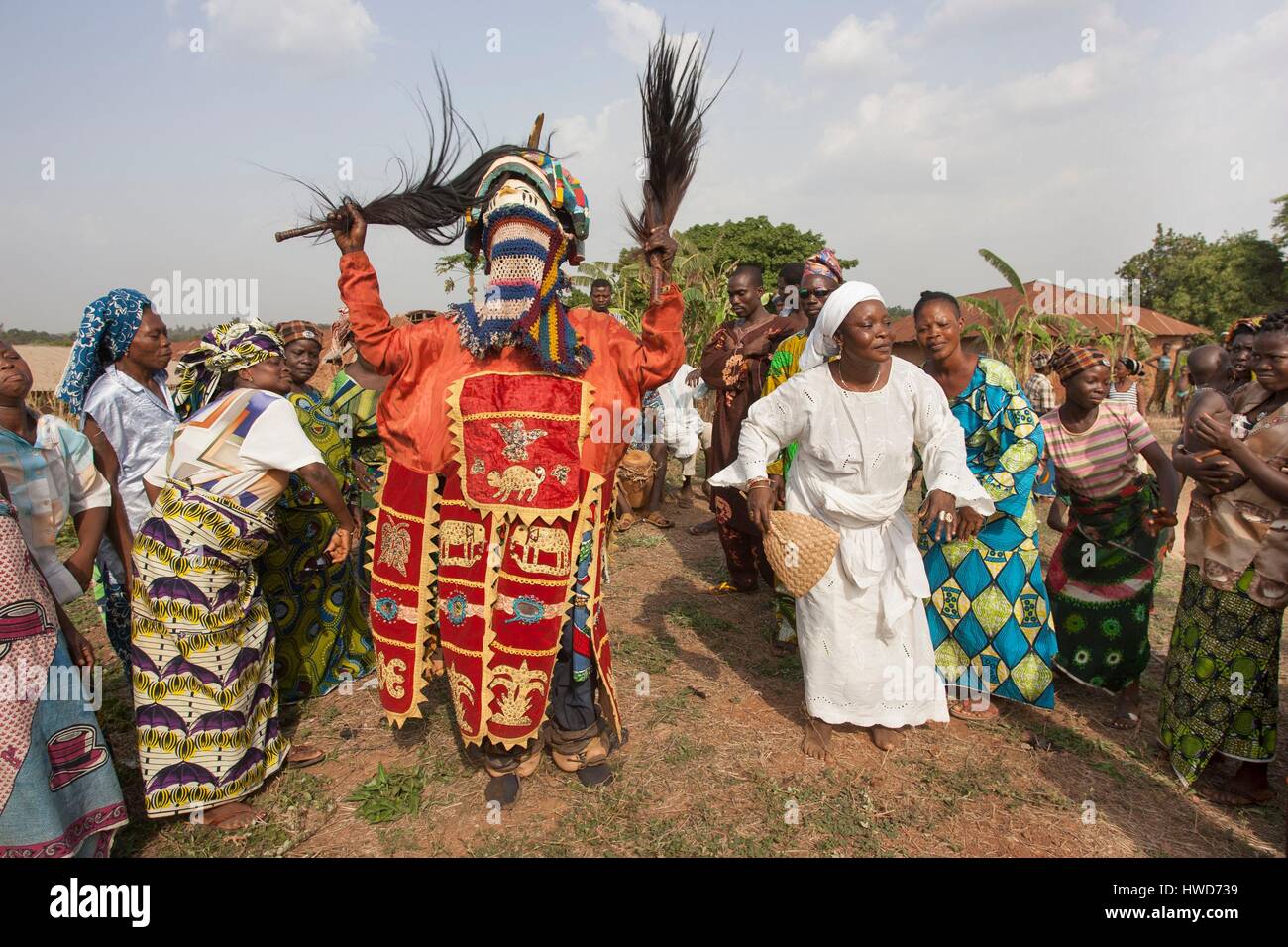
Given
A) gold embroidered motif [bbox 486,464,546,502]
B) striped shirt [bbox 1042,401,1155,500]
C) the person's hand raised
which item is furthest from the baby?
the person's hand raised

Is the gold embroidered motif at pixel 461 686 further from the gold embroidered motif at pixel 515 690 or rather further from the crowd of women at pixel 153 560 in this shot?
the crowd of women at pixel 153 560

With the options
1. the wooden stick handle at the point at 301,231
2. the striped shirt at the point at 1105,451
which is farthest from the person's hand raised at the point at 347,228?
the striped shirt at the point at 1105,451

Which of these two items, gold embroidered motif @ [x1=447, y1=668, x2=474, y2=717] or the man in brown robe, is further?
the man in brown robe

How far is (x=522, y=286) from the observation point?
9.79ft

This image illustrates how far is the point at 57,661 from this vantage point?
2705mm

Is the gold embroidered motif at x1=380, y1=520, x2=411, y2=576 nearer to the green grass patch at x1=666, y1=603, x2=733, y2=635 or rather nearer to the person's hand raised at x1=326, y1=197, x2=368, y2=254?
the person's hand raised at x1=326, y1=197, x2=368, y2=254

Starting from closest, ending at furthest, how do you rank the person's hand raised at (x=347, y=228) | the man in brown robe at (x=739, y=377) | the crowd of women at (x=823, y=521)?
the crowd of women at (x=823, y=521), the person's hand raised at (x=347, y=228), the man in brown robe at (x=739, y=377)

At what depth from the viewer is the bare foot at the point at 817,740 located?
3711 millimetres

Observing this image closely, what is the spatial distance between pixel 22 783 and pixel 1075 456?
500cm

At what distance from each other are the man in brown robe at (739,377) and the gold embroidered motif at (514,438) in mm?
2817

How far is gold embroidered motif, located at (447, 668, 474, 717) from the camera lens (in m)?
3.15

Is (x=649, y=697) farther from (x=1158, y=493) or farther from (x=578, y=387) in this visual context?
(x=1158, y=493)

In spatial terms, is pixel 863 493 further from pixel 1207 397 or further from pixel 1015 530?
pixel 1207 397

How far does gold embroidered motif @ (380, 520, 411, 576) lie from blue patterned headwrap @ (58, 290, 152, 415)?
1.75 meters
